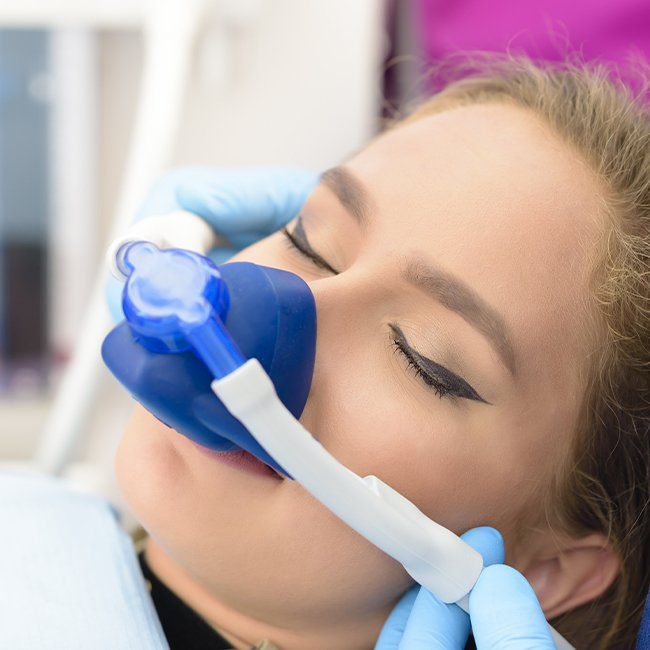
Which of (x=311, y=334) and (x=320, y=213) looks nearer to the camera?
(x=311, y=334)

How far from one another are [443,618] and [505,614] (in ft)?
0.24

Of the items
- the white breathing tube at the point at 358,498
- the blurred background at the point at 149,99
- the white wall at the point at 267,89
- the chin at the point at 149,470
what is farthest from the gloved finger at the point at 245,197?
the white breathing tube at the point at 358,498

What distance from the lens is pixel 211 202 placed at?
50.8 inches

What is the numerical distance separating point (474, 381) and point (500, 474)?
0.36 ft

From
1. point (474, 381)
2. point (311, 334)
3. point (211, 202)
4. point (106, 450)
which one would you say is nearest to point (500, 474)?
point (474, 381)

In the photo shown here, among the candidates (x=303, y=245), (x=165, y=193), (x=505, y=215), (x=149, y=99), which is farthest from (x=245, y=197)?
(x=505, y=215)

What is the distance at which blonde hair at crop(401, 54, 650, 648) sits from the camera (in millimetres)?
971

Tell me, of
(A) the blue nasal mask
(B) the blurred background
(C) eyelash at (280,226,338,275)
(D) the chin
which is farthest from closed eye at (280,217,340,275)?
(B) the blurred background

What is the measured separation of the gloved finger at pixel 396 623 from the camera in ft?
3.12

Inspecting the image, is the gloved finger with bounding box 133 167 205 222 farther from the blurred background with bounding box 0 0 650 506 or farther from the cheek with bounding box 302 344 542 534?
the cheek with bounding box 302 344 542 534

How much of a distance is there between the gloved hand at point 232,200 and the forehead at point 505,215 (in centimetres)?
34

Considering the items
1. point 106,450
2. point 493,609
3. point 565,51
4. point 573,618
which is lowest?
point 106,450

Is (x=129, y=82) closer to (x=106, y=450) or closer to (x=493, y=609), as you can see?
(x=106, y=450)

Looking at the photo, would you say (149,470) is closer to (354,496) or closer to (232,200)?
(354,496)
